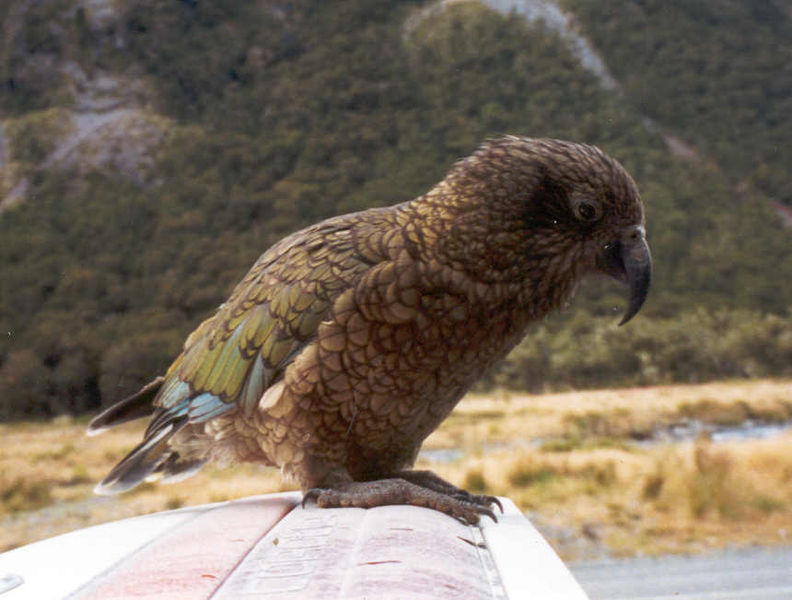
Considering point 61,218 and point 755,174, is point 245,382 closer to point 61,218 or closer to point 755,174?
point 61,218

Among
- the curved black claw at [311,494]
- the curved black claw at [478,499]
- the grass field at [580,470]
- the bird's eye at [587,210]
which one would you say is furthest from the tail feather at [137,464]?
the bird's eye at [587,210]

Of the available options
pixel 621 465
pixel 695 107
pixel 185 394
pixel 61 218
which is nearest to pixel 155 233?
pixel 61 218

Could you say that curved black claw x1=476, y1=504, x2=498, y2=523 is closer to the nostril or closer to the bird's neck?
the bird's neck

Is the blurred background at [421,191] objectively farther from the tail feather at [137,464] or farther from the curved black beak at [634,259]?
the curved black beak at [634,259]

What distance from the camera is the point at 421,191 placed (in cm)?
203

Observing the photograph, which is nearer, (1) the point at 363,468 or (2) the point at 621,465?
(1) the point at 363,468

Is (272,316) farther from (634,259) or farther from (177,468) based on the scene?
(634,259)

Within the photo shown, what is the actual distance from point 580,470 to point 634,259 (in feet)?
4.69

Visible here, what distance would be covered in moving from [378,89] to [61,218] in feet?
4.27

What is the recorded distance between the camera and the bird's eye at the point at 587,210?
1.17 metres

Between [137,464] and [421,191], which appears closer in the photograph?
[137,464]

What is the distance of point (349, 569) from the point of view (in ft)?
2.80

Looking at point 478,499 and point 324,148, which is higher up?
point 324,148

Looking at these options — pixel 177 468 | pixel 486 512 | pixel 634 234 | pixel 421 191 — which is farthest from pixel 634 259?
pixel 177 468
